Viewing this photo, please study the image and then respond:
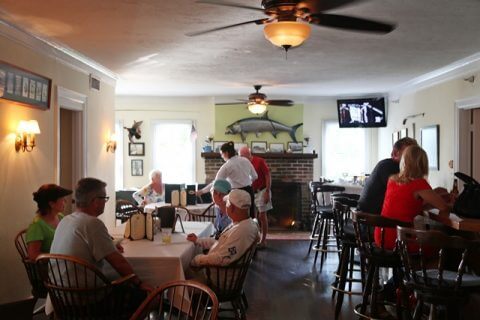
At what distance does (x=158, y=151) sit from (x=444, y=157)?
5673mm

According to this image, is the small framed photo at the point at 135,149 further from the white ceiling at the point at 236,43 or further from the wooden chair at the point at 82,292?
the wooden chair at the point at 82,292

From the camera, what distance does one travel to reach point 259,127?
1034cm

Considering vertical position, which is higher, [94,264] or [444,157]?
[444,157]

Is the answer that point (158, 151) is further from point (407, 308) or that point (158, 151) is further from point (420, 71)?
point (407, 308)

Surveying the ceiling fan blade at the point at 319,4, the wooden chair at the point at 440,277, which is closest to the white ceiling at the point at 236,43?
the ceiling fan blade at the point at 319,4

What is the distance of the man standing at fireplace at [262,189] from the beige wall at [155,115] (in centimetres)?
287

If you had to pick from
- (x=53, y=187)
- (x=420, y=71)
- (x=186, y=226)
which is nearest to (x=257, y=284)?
(x=186, y=226)

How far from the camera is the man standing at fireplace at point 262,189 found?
7.63 meters

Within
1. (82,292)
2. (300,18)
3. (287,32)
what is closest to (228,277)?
(82,292)

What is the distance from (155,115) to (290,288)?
240 inches

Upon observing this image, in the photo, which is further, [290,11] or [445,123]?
[445,123]

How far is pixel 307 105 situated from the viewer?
1055 centimetres

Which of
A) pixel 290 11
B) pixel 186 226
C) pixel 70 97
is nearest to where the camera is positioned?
pixel 290 11

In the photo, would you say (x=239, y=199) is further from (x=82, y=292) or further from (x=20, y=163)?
(x=20, y=163)
